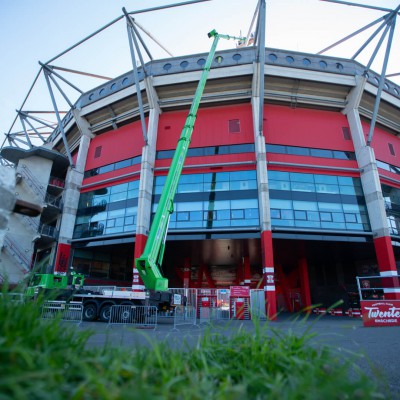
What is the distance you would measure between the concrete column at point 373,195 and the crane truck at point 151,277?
51.6 feet

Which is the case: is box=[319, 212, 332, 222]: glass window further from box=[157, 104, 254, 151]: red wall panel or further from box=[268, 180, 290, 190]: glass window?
box=[157, 104, 254, 151]: red wall panel

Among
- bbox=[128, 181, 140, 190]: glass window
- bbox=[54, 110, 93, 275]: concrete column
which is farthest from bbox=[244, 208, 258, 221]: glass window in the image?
bbox=[54, 110, 93, 275]: concrete column

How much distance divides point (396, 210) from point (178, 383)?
29.5 meters

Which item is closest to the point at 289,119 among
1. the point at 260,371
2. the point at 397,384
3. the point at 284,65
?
the point at 284,65

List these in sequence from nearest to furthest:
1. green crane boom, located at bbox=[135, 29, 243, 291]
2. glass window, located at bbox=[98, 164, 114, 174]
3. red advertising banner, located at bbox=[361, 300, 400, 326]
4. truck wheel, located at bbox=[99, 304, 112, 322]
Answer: green crane boom, located at bbox=[135, 29, 243, 291] → red advertising banner, located at bbox=[361, 300, 400, 326] → truck wheel, located at bbox=[99, 304, 112, 322] → glass window, located at bbox=[98, 164, 114, 174]

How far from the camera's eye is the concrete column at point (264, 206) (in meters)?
19.8

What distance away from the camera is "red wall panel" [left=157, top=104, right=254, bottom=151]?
2547 centimetres

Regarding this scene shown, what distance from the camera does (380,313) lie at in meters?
15.5

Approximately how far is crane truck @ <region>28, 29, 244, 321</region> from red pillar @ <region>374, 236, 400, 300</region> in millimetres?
16336

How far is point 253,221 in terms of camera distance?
72.6ft

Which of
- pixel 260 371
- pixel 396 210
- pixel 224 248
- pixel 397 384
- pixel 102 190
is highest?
pixel 102 190

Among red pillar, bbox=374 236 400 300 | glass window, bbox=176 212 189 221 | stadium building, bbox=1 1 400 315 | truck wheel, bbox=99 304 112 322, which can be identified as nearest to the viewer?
truck wheel, bbox=99 304 112 322

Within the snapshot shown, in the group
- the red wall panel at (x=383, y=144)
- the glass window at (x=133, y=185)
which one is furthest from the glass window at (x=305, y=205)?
the glass window at (x=133, y=185)

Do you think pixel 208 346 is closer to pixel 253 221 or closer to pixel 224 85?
pixel 253 221
